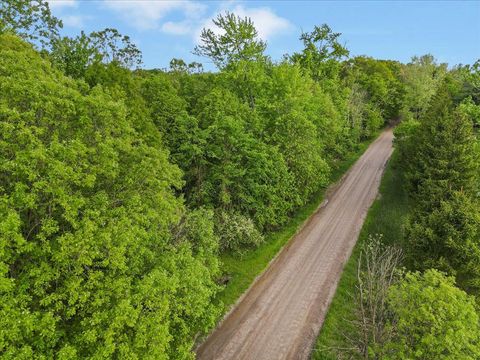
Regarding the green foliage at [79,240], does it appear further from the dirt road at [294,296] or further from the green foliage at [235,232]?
the green foliage at [235,232]

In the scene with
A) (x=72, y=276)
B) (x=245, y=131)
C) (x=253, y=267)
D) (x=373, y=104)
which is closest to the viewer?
(x=72, y=276)

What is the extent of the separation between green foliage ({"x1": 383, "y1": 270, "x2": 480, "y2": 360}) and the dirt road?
7.92 m

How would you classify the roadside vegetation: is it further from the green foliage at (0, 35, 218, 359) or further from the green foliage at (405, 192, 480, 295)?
the green foliage at (0, 35, 218, 359)

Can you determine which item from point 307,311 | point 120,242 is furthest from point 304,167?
point 120,242

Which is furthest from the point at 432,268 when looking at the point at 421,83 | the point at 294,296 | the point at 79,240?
the point at 421,83

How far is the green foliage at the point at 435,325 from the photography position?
43.9 ft

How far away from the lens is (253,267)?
2850 cm

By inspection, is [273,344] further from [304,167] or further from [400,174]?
[400,174]

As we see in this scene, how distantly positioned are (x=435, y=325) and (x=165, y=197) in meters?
14.6

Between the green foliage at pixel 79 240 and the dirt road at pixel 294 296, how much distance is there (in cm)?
506

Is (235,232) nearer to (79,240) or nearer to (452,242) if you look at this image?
(452,242)

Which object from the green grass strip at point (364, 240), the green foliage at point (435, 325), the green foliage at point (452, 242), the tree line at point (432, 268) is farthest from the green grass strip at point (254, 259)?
the green foliage at point (435, 325)

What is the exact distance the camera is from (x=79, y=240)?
1290 centimetres

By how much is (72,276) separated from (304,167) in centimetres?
2703
